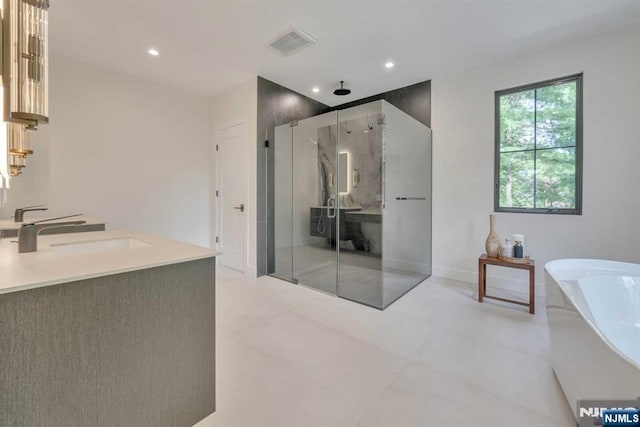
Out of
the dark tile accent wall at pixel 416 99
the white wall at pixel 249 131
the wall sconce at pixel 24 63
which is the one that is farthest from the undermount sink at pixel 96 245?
the dark tile accent wall at pixel 416 99

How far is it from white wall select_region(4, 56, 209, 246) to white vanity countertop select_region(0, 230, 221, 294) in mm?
2251

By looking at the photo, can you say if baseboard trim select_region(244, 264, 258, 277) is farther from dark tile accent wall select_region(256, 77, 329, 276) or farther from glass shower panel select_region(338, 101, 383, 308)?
glass shower panel select_region(338, 101, 383, 308)

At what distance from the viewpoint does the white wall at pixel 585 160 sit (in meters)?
2.58

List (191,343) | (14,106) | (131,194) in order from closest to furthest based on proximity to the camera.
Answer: (14,106)
(191,343)
(131,194)

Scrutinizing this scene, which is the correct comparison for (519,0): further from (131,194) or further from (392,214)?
(131,194)

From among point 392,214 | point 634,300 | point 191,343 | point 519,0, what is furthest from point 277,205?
point 634,300

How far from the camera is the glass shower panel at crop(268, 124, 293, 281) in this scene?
3881 millimetres

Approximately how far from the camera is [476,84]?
133 inches

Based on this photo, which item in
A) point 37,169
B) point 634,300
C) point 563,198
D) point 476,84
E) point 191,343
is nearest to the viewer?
point 191,343

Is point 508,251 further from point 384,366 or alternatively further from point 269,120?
point 269,120

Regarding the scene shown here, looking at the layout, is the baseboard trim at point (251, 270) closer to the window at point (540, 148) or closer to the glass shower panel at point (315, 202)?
the glass shower panel at point (315, 202)

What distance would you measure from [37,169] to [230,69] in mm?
2554

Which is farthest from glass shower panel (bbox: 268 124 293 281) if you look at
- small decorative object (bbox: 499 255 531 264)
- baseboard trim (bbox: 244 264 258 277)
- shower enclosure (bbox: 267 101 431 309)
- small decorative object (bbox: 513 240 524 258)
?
small decorative object (bbox: 513 240 524 258)

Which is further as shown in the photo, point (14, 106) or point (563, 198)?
point (563, 198)
